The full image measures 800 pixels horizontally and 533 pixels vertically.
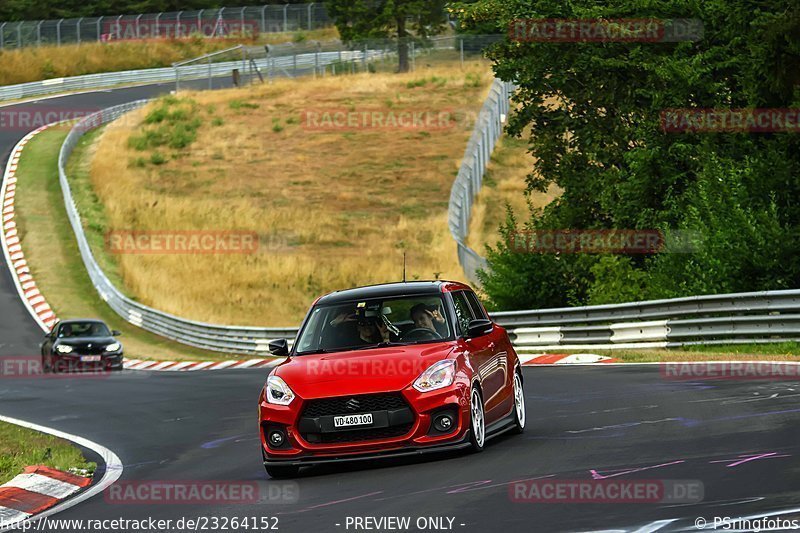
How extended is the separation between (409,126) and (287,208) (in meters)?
Answer: 15.3

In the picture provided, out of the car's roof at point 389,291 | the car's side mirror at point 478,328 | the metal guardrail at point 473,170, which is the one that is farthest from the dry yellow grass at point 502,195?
the car's side mirror at point 478,328

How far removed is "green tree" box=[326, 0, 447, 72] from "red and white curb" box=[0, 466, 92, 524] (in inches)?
2828

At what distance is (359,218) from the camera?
5588cm

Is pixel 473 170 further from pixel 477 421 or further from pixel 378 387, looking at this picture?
pixel 378 387

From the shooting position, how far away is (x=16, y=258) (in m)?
49.7

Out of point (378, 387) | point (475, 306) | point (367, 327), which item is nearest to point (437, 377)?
point (378, 387)

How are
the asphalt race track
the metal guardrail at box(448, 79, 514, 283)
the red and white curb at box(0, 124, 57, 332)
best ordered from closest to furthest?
the asphalt race track < the metal guardrail at box(448, 79, 514, 283) < the red and white curb at box(0, 124, 57, 332)

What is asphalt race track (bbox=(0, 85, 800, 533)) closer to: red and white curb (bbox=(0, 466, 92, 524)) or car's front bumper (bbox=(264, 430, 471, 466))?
car's front bumper (bbox=(264, 430, 471, 466))

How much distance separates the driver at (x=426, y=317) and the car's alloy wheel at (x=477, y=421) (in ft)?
3.06

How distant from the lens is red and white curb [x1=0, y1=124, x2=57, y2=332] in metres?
43.9

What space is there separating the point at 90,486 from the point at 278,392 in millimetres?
2041

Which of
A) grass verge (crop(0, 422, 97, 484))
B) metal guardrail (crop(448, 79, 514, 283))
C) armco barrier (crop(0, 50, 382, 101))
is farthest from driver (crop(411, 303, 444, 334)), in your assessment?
armco barrier (crop(0, 50, 382, 101))

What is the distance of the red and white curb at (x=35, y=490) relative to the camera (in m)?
11.1

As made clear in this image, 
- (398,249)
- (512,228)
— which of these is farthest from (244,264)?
(512,228)
